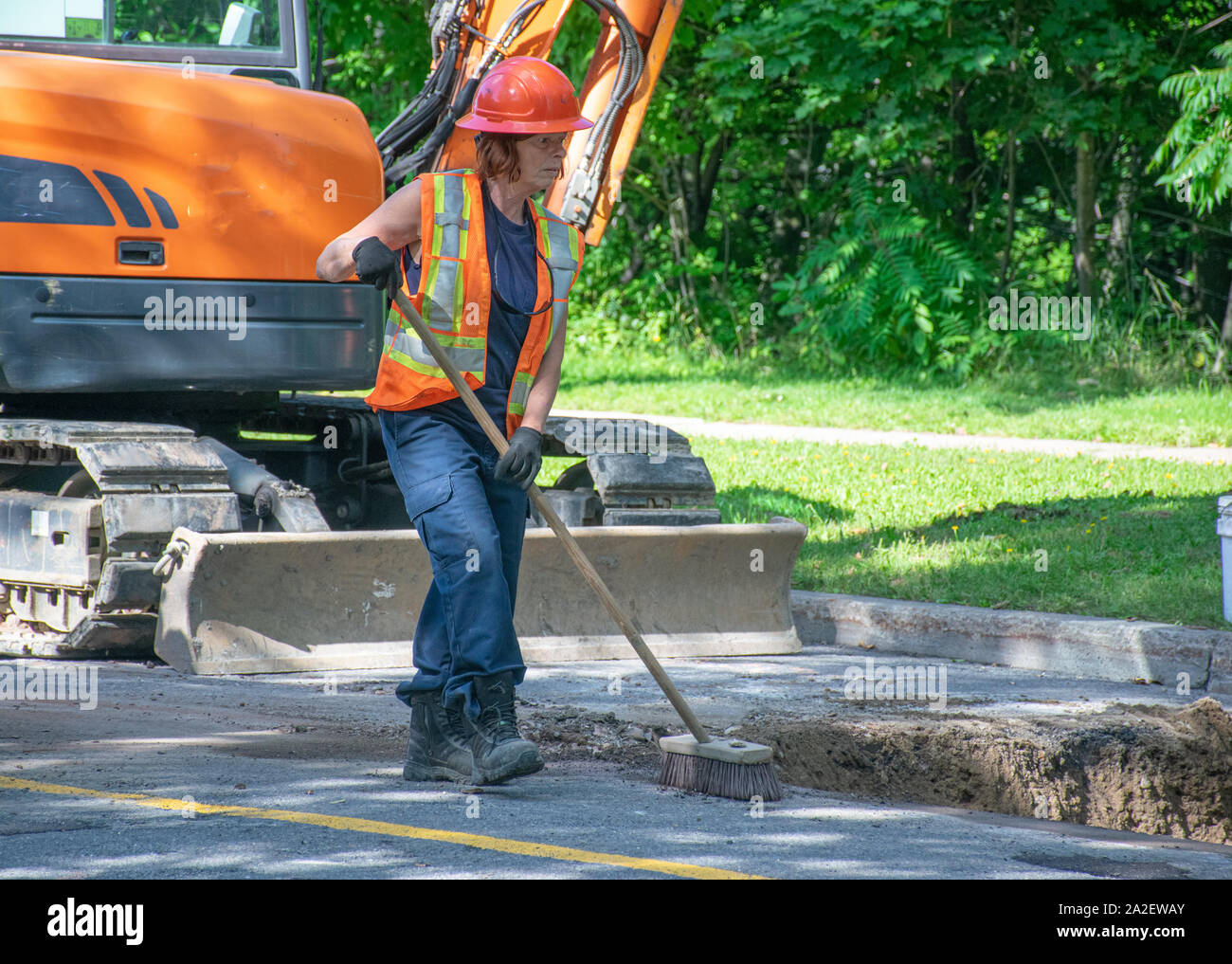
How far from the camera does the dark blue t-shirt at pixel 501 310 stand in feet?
14.8

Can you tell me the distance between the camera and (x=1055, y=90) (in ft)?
51.8

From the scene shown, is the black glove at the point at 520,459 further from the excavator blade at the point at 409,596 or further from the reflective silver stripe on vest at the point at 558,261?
the excavator blade at the point at 409,596

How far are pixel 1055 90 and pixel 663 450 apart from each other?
1009 centimetres

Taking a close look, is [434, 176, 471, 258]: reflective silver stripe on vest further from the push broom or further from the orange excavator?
the orange excavator

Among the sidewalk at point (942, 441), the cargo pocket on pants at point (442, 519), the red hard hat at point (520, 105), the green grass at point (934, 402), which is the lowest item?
the sidewalk at point (942, 441)

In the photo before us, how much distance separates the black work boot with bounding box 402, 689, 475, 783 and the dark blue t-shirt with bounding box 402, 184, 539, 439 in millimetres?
807

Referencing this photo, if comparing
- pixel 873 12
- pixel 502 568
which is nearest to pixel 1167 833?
pixel 502 568

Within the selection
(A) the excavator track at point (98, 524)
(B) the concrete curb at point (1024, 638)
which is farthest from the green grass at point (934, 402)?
(A) the excavator track at point (98, 524)

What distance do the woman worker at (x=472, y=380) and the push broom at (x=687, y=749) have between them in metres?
0.10

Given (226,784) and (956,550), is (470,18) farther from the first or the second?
(226,784)

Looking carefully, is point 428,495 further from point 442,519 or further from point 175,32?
point 175,32

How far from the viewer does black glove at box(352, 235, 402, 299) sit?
4.25 meters

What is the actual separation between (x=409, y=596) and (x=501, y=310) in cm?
220

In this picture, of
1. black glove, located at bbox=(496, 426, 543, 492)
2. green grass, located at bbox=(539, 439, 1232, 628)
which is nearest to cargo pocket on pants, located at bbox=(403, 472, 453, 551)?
black glove, located at bbox=(496, 426, 543, 492)
